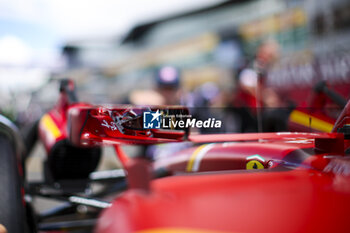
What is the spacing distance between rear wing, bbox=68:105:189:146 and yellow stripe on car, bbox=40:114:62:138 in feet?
4.56

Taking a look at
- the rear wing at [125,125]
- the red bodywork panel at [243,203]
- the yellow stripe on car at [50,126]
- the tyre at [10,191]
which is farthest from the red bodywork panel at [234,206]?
the yellow stripe on car at [50,126]

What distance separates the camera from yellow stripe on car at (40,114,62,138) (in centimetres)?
218

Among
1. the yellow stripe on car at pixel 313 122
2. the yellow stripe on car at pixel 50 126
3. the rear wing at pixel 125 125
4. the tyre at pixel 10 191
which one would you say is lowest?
the tyre at pixel 10 191

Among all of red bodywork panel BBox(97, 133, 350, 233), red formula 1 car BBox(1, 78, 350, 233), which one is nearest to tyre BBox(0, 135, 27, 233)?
red formula 1 car BBox(1, 78, 350, 233)

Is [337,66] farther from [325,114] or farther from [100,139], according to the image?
[100,139]

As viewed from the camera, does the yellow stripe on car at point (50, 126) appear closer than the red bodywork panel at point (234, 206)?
No

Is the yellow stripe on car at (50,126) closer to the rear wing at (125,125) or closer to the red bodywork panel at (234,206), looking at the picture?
the rear wing at (125,125)

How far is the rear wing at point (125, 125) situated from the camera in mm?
815

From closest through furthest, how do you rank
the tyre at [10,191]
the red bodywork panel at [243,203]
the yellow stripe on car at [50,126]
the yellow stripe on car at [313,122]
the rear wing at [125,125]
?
the red bodywork panel at [243,203] → the rear wing at [125,125] → the yellow stripe on car at [313,122] → the tyre at [10,191] → the yellow stripe on car at [50,126]

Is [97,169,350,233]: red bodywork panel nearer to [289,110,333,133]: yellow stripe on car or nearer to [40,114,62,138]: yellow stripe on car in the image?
[289,110,333,133]: yellow stripe on car

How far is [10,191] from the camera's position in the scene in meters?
1.31

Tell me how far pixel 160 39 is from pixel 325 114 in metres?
53.1

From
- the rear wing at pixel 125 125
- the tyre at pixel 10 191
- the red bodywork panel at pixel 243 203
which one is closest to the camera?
the red bodywork panel at pixel 243 203

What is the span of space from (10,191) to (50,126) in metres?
1.04
